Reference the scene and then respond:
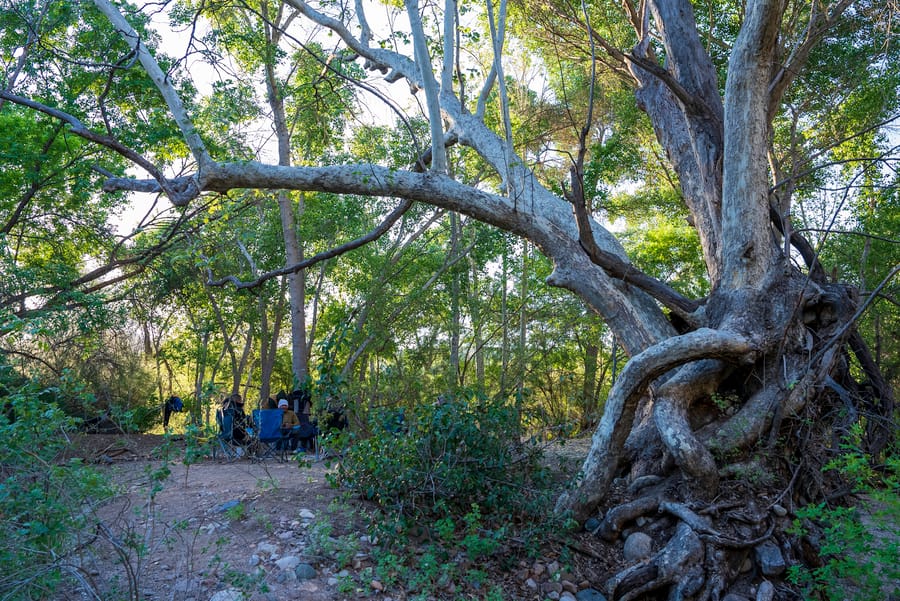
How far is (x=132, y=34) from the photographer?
559 centimetres

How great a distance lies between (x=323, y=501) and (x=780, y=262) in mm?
4576

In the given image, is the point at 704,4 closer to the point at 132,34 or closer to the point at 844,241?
the point at 844,241

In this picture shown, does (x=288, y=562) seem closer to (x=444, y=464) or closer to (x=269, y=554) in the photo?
(x=269, y=554)

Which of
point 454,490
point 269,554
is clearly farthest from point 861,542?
point 269,554

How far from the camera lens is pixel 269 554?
4.26 metres

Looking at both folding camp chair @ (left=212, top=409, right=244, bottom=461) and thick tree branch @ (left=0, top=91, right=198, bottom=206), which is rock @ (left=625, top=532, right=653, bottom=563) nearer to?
thick tree branch @ (left=0, top=91, right=198, bottom=206)

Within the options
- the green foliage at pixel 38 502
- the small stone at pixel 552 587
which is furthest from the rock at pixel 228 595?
the small stone at pixel 552 587

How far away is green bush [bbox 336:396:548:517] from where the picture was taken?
4758mm

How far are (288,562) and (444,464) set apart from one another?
1.28 meters

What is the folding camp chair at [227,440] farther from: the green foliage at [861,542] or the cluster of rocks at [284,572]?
the green foliage at [861,542]

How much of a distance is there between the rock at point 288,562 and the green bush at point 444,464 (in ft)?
2.48

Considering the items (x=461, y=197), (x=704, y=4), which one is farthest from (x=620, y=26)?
(x=461, y=197)

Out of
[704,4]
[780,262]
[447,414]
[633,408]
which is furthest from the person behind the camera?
[704,4]

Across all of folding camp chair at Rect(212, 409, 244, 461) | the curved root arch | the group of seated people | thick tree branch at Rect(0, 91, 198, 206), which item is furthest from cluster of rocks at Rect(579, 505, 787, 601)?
folding camp chair at Rect(212, 409, 244, 461)
